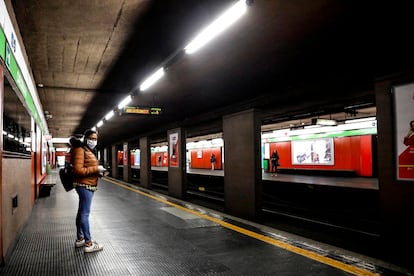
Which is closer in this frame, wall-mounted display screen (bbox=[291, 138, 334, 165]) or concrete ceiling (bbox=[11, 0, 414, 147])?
concrete ceiling (bbox=[11, 0, 414, 147])

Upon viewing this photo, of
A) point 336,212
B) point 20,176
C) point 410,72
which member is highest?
point 410,72

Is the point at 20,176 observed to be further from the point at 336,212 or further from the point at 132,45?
the point at 336,212

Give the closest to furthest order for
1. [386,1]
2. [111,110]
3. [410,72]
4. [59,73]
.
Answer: [386,1] → [410,72] → [59,73] → [111,110]

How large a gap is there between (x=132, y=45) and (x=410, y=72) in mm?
4032

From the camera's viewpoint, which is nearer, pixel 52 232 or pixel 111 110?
pixel 52 232

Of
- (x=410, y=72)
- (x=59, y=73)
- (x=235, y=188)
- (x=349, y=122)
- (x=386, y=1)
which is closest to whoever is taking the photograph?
(x=386, y=1)

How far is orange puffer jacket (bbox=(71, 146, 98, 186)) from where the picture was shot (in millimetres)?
4402

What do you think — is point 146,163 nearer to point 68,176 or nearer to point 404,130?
point 68,176

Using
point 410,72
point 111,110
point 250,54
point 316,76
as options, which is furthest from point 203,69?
point 111,110

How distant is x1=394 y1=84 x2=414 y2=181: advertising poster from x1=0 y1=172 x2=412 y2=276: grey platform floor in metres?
1.26

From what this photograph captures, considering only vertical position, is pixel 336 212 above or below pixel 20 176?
below

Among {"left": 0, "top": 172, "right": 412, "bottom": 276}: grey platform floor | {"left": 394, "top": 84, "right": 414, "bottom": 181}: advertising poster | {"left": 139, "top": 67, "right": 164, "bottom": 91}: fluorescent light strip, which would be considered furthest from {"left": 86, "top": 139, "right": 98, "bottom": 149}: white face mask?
{"left": 394, "top": 84, "right": 414, "bottom": 181}: advertising poster

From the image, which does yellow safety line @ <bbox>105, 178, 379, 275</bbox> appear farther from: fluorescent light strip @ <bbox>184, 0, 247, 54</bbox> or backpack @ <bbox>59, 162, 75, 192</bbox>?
fluorescent light strip @ <bbox>184, 0, 247, 54</bbox>

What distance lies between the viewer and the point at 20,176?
5332 mm
